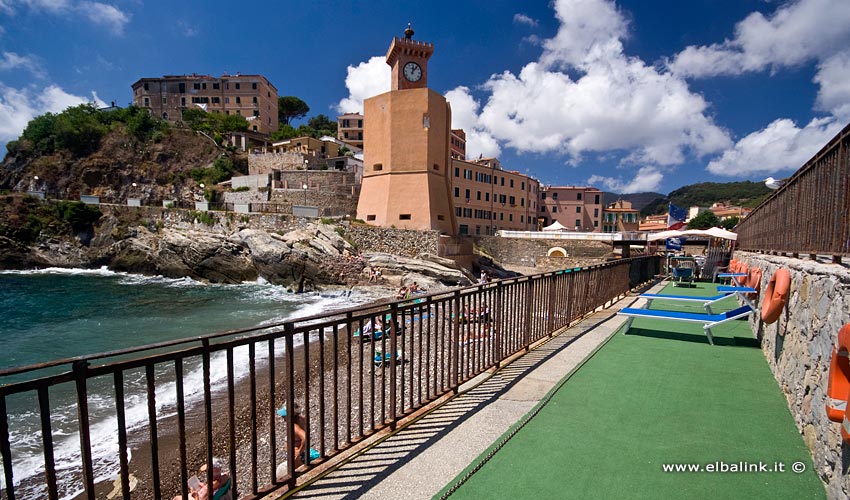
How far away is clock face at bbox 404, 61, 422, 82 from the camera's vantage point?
32.6 m

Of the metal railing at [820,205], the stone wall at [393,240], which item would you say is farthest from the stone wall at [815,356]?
the stone wall at [393,240]

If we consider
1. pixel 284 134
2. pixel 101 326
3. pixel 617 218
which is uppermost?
pixel 284 134

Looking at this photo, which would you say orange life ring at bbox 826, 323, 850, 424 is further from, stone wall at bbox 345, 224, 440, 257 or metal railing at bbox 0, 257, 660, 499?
stone wall at bbox 345, 224, 440, 257

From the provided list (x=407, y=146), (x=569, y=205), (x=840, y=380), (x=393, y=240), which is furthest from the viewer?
(x=569, y=205)

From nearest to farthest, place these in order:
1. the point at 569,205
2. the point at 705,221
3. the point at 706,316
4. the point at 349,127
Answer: the point at 706,316
the point at 569,205
the point at 705,221
the point at 349,127

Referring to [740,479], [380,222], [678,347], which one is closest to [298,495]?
[740,479]

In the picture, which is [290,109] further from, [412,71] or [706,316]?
[706,316]

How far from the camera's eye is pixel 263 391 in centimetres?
982

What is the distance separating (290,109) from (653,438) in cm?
9177

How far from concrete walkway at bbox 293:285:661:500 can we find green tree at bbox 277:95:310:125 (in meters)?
86.4

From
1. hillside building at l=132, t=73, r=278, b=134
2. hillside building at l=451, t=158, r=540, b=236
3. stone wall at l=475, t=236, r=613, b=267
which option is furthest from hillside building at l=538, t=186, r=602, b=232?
hillside building at l=132, t=73, r=278, b=134

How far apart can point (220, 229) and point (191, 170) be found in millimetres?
21313

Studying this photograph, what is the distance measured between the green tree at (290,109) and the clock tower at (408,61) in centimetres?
5588

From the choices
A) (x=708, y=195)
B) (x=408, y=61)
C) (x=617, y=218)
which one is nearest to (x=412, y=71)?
(x=408, y=61)
